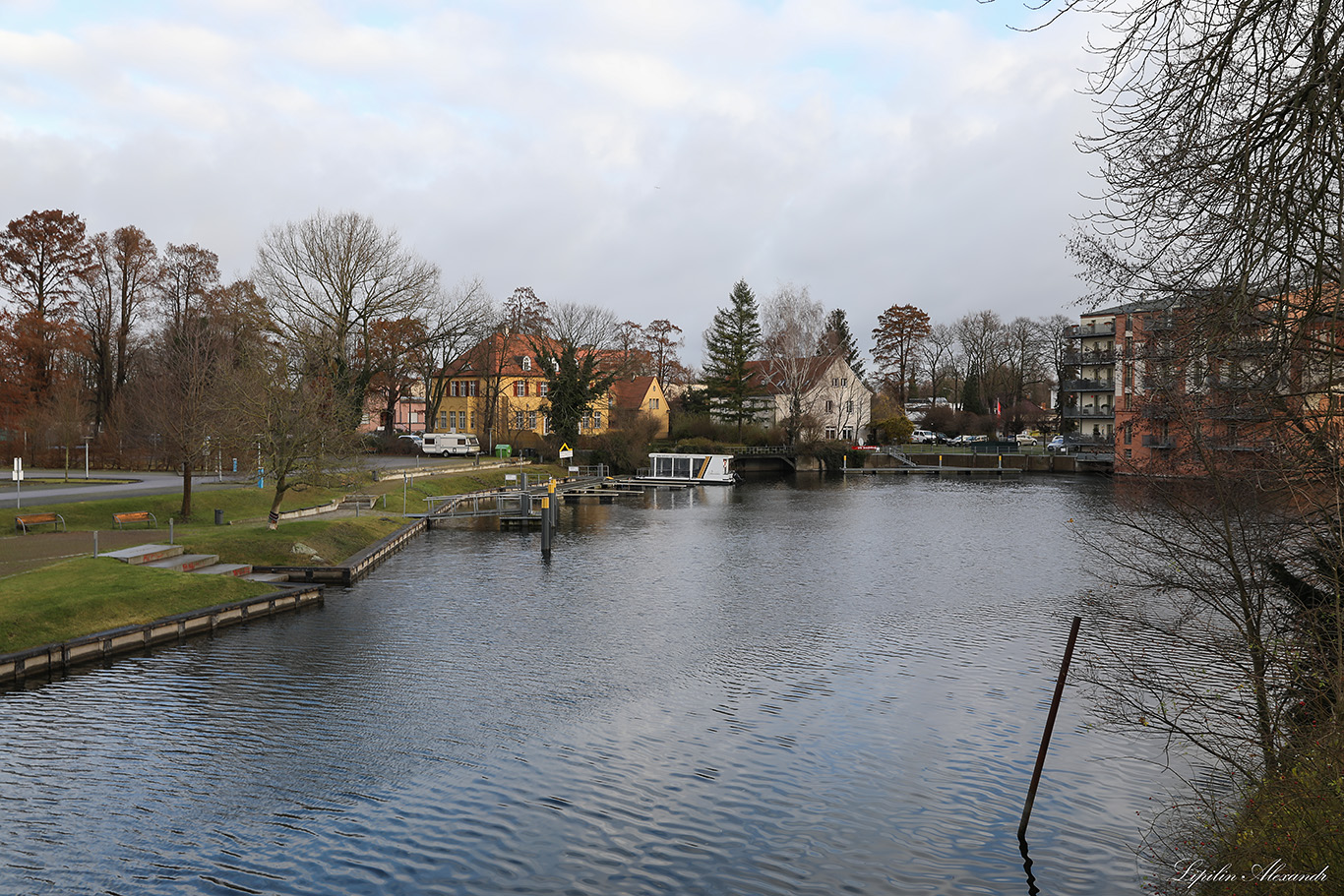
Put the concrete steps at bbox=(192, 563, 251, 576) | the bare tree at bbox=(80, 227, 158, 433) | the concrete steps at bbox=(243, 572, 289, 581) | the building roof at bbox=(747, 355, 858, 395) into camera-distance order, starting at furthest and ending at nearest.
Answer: the building roof at bbox=(747, 355, 858, 395), the bare tree at bbox=(80, 227, 158, 433), the concrete steps at bbox=(243, 572, 289, 581), the concrete steps at bbox=(192, 563, 251, 576)

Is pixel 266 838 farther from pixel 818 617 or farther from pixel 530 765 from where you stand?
pixel 818 617

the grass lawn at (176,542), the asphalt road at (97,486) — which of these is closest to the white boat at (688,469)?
the asphalt road at (97,486)

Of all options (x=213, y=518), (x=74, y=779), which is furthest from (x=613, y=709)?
(x=213, y=518)

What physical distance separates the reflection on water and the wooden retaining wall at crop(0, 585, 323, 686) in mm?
631

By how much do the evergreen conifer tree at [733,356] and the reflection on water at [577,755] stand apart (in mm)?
59707

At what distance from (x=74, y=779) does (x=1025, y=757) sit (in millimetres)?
13790

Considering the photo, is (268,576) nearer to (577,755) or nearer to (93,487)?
(577,755)

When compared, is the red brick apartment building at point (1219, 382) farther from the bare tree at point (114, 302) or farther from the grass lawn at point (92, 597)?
the bare tree at point (114, 302)

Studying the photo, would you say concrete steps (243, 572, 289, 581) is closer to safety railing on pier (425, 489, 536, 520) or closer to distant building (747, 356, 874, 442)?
safety railing on pier (425, 489, 536, 520)

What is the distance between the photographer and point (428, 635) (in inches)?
840

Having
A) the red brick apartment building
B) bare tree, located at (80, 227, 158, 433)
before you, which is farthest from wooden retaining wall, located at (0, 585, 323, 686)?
bare tree, located at (80, 227, 158, 433)

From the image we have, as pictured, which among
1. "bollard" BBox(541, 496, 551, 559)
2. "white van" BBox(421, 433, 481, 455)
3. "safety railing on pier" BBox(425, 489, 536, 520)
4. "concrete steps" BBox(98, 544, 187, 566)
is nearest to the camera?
"concrete steps" BBox(98, 544, 187, 566)

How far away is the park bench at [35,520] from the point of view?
28.2 meters

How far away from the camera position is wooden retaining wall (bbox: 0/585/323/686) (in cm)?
1667
